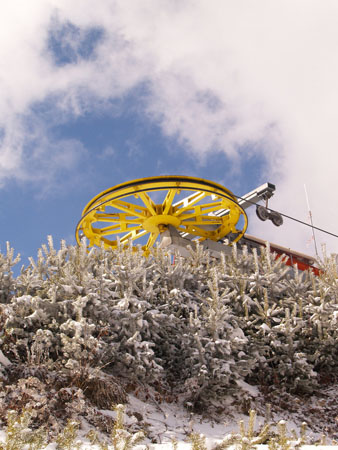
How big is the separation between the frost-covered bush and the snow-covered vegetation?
0.05ft

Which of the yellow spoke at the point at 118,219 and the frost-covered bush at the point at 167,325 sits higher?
the yellow spoke at the point at 118,219

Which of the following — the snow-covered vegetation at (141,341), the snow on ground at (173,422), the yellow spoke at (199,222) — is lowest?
the snow on ground at (173,422)

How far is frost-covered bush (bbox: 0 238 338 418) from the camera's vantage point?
5.51 meters

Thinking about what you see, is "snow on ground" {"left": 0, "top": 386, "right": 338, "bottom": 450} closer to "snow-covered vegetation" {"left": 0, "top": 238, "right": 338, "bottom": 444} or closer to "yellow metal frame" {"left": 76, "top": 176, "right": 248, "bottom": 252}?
"snow-covered vegetation" {"left": 0, "top": 238, "right": 338, "bottom": 444}

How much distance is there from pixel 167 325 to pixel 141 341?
49cm

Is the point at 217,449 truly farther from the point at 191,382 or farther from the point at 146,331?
the point at 146,331

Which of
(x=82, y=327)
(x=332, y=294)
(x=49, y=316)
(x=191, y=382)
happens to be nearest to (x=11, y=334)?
(x=49, y=316)

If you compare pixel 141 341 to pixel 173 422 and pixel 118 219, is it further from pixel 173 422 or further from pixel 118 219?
pixel 118 219

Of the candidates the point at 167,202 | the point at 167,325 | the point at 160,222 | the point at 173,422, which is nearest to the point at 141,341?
the point at 167,325

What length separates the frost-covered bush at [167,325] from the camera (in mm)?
5512

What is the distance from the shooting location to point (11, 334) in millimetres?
5555

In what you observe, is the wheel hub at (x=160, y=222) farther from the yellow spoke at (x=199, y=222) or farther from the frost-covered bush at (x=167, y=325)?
the frost-covered bush at (x=167, y=325)

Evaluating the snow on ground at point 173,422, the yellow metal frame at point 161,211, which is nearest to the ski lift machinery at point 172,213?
the yellow metal frame at point 161,211

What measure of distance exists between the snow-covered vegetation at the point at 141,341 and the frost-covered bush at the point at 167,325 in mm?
16
